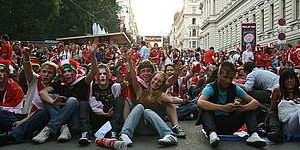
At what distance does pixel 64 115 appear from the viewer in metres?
5.97

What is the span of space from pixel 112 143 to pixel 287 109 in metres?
2.84

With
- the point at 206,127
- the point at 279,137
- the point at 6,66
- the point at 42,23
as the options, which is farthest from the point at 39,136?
the point at 42,23

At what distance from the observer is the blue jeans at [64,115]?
588 cm

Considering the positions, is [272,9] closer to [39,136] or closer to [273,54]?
[273,54]

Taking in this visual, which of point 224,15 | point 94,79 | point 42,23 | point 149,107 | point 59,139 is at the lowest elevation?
point 59,139

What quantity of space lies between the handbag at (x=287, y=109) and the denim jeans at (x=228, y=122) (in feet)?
1.91

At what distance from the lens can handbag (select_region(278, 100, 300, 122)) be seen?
5863 mm

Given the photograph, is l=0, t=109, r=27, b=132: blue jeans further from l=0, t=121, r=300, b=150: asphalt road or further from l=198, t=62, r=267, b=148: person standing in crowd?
l=198, t=62, r=267, b=148: person standing in crowd

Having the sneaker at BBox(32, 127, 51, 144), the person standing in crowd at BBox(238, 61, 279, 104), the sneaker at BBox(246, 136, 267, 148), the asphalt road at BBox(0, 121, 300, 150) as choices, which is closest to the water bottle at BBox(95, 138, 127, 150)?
the asphalt road at BBox(0, 121, 300, 150)

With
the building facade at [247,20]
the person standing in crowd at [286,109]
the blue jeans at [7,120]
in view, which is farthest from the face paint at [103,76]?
the building facade at [247,20]

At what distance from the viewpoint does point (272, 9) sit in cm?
3616

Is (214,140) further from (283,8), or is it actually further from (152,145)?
(283,8)

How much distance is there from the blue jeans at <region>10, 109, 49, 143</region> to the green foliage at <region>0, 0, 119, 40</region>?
86.3ft

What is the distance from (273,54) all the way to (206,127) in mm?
15327
